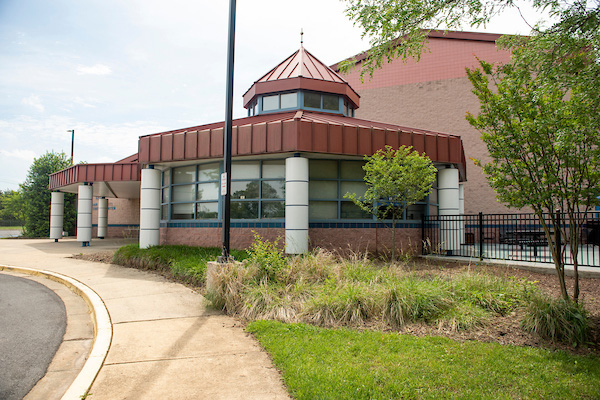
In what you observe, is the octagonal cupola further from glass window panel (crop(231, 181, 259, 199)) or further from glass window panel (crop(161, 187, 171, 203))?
glass window panel (crop(161, 187, 171, 203))

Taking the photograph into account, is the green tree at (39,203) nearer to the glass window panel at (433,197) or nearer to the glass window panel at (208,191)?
the glass window panel at (208,191)

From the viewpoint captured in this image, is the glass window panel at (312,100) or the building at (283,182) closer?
the building at (283,182)

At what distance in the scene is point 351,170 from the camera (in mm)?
13609

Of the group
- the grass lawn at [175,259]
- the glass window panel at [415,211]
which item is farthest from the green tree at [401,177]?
the grass lawn at [175,259]

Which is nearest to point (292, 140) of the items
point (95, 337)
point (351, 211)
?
point (351, 211)

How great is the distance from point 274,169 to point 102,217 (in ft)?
66.5

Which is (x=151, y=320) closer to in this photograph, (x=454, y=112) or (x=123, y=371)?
(x=123, y=371)

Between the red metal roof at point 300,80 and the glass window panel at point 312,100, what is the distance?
1.13 feet

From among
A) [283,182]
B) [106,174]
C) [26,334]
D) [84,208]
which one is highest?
[106,174]

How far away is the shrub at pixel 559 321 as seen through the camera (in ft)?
17.0

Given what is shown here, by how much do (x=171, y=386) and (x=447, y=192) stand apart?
12.7m

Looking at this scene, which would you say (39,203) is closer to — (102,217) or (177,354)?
(102,217)

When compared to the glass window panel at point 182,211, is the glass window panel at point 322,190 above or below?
above

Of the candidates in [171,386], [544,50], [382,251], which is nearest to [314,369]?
[171,386]
